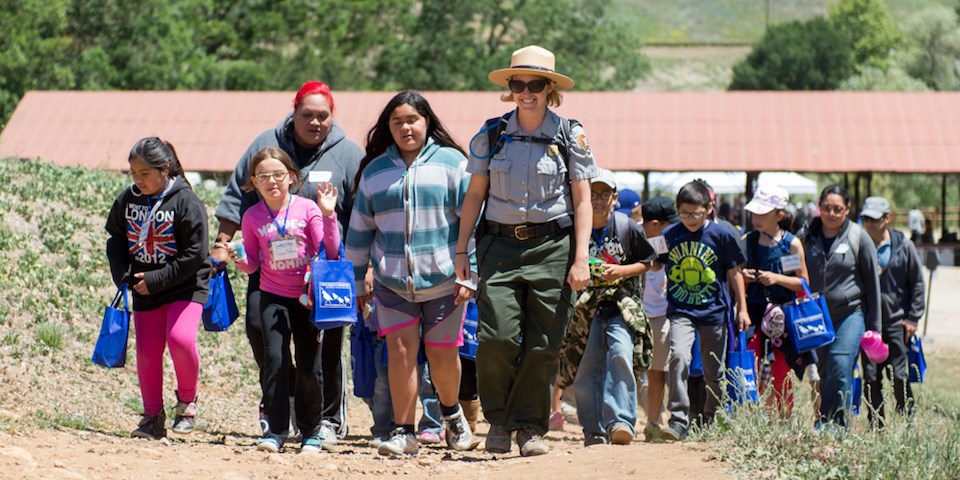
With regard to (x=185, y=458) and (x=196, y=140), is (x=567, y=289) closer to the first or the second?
(x=185, y=458)

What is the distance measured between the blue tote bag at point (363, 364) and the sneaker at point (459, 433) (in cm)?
Answer: 67

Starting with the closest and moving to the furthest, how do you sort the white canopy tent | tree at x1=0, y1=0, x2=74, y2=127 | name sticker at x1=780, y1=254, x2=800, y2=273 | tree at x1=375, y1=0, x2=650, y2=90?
name sticker at x1=780, y1=254, x2=800, y2=273, the white canopy tent, tree at x1=0, y1=0, x2=74, y2=127, tree at x1=375, y1=0, x2=650, y2=90

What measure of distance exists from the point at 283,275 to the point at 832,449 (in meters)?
2.83

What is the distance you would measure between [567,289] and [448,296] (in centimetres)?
63

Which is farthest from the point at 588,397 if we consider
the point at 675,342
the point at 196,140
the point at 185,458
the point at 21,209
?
the point at 196,140

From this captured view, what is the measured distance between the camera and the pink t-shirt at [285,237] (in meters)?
6.73

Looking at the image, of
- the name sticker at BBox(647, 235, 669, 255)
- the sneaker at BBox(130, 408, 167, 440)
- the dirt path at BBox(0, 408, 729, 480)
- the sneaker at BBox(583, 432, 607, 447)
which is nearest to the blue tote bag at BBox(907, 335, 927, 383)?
the name sticker at BBox(647, 235, 669, 255)

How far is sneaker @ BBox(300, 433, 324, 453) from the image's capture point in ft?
22.1

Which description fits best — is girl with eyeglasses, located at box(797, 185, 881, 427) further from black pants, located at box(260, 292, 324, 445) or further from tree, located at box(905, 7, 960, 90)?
tree, located at box(905, 7, 960, 90)

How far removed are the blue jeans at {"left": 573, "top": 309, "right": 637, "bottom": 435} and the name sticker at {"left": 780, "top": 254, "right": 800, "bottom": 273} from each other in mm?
1524

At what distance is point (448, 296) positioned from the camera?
6730mm

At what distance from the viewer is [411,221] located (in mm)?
6648

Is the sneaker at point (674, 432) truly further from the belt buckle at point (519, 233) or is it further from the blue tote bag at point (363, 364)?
the belt buckle at point (519, 233)

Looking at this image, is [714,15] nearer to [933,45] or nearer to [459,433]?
[933,45]
